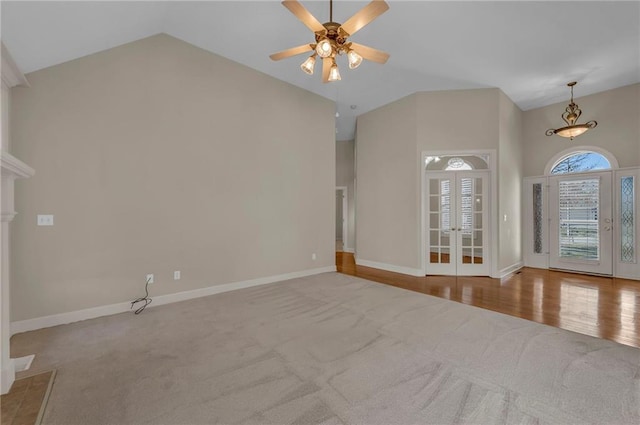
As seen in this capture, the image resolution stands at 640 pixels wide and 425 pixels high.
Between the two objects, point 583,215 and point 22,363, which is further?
point 583,215

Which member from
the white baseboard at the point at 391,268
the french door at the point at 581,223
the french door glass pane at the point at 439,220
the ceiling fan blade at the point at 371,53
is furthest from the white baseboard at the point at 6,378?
the french door at the point at 581,223

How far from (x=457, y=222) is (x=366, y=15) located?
4.32 metres

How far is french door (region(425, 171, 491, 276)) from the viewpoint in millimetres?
5352

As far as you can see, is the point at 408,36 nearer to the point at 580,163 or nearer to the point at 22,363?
the point at 580,163

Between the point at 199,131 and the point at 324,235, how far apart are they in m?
3.01

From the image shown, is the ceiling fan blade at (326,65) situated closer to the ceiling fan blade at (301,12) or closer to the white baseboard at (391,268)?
the ceiling fan blade at (301,12)

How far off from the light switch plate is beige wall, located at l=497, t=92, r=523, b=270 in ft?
22.6

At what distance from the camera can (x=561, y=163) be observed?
592 cm

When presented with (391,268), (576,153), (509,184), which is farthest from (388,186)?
(576,153)

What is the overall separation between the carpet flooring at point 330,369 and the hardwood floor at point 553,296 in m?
0.45

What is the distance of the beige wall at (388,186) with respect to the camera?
18.1ft

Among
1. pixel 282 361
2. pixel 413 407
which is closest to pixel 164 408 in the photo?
pixel 282 361

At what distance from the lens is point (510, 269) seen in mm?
5633

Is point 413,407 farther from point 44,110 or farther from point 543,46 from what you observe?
point 543,46
